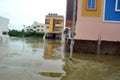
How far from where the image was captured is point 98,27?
19031 mm

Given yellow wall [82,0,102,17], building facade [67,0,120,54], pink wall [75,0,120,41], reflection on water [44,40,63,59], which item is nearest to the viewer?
reflection on water [44,40,63,59]

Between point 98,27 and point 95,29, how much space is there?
0.26 m

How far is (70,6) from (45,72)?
24337 mm

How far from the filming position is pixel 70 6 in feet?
110

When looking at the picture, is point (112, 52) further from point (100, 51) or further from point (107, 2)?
point (107, 2)

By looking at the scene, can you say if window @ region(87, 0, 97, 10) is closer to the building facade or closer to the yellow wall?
the building facade

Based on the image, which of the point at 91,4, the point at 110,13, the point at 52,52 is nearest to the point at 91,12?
the point at 91,4

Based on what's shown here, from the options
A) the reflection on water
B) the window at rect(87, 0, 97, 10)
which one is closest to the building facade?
the window at rect(87, 0, 97, 10)

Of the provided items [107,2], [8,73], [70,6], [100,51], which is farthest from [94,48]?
[70,6]

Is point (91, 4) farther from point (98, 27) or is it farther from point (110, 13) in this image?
point (98, 27)

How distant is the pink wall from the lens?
18859 millimetres

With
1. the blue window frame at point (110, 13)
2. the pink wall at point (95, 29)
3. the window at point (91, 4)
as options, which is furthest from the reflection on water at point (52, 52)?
the blue window frame at point (110, 13)

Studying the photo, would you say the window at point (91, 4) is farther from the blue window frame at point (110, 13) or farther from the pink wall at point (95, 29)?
the blue window frame at point (110, 13)

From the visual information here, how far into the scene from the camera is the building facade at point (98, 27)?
18734mm
